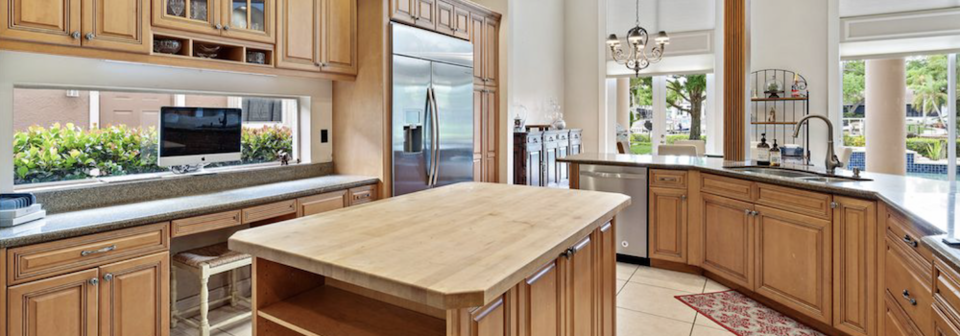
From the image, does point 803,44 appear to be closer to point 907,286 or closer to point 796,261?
point 796,261

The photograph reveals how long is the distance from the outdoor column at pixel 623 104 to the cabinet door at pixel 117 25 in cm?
721

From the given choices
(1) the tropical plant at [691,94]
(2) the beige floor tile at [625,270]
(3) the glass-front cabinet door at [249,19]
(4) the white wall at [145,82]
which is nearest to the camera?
(4) the white wall at [145,82]

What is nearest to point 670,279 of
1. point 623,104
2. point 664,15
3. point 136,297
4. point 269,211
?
point 269,211

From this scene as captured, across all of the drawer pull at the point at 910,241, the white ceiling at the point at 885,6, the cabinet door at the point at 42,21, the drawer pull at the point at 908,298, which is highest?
the white ceiling at the point at 885,6

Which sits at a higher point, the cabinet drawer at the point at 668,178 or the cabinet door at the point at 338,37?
the cabinet door at the point at 338,37

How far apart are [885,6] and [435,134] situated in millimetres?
6763

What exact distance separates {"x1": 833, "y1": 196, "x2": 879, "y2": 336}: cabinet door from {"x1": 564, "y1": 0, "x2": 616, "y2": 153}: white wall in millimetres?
5802

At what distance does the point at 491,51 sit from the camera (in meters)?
5.43

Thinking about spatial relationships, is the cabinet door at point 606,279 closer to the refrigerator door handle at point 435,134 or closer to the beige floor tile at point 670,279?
the beige floor tile at point 670,279

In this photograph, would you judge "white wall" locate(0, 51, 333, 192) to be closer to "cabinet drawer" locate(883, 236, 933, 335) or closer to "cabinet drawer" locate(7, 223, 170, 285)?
"cabinet drawer" locate(7, 223, 170, 285)

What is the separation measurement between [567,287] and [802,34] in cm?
731

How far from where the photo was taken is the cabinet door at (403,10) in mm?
3868

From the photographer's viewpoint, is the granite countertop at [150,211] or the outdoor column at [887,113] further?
the outdoor column at [887,113]

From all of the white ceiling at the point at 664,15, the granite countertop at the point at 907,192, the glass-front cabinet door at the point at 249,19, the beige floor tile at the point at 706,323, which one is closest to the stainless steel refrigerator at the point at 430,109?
the glass-front cabinet door at the point at 249,19
